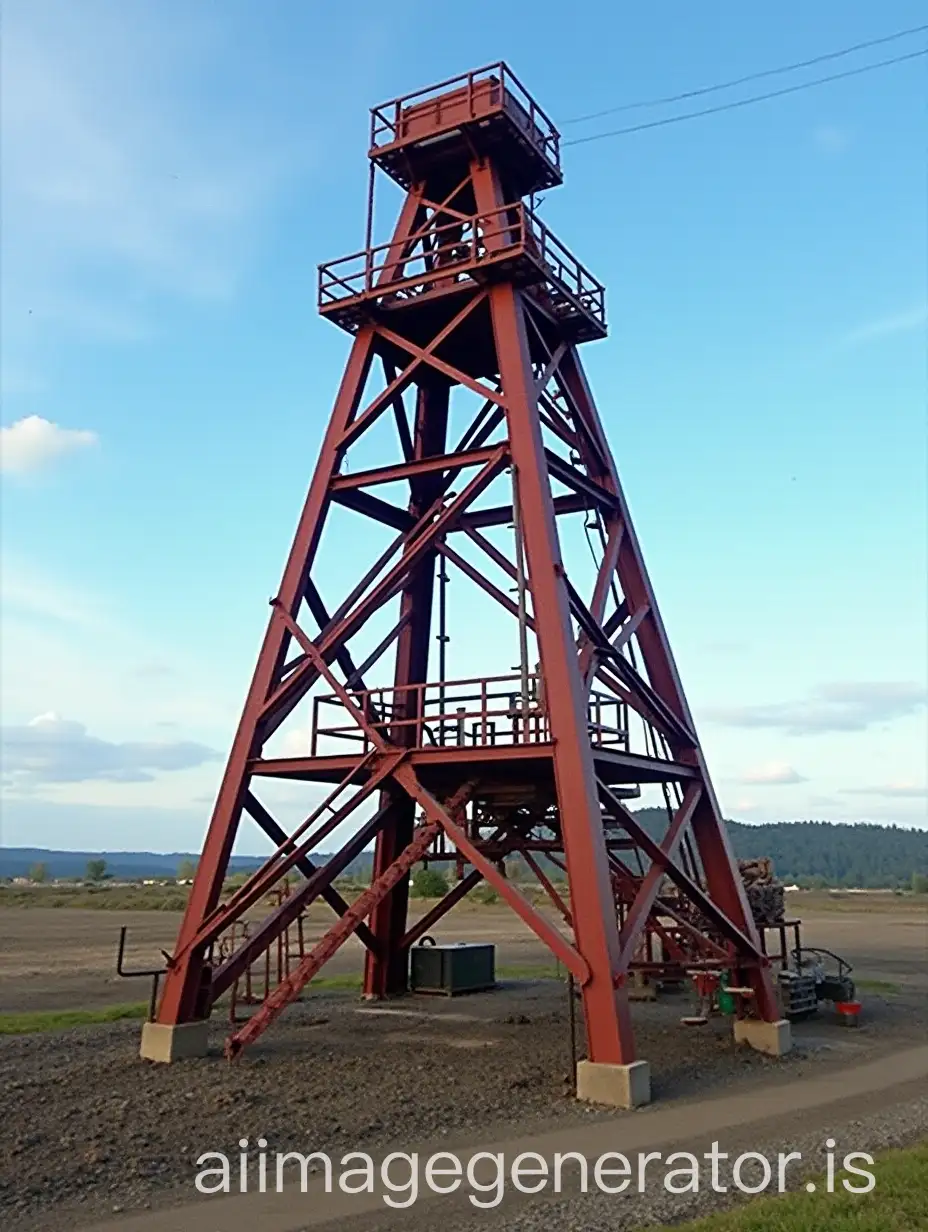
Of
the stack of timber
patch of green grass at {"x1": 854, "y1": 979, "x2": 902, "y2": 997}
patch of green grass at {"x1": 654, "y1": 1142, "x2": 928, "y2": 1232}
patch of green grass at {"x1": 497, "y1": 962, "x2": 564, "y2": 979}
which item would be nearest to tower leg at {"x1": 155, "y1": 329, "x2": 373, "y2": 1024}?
patch of green grass at {"x1": 654, "y1": 1142, "x2": 928, "y2": 1232}

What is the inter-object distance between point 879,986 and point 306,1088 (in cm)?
2029

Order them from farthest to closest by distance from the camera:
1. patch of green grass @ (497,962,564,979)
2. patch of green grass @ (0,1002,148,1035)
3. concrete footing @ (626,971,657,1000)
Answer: patch of green grass @ (497,962,564,979)
concrete footing @ (626,971,657,1000)
patch of green grass @ (0,1002,148,1035)

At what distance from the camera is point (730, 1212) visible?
8.52m

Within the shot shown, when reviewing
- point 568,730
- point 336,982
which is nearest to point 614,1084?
point 568,730

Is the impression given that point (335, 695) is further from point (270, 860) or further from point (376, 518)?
point (376, 518)

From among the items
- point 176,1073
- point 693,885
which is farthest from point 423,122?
point 176,1073

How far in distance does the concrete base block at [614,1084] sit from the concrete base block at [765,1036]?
4.42 meters

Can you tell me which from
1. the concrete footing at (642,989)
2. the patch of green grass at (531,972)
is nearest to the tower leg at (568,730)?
the concrete footing at (642,989)

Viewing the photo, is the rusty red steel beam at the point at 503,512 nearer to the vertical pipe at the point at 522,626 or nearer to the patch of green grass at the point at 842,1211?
the vertical pipe at the point at 522,626

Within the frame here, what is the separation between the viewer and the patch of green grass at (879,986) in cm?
2717

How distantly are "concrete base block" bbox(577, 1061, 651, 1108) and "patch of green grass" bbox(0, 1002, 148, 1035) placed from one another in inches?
421

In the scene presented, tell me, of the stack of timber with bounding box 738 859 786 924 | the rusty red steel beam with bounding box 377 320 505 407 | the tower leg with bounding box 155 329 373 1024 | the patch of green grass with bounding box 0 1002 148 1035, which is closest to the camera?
the tower leg with bounding box 155 329 373 1024

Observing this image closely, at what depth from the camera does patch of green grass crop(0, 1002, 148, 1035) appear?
2005 centimetres

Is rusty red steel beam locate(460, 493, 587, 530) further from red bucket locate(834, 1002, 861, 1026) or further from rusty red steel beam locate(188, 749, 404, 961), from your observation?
red bucket locate(834, 1002, 861, 1026)
